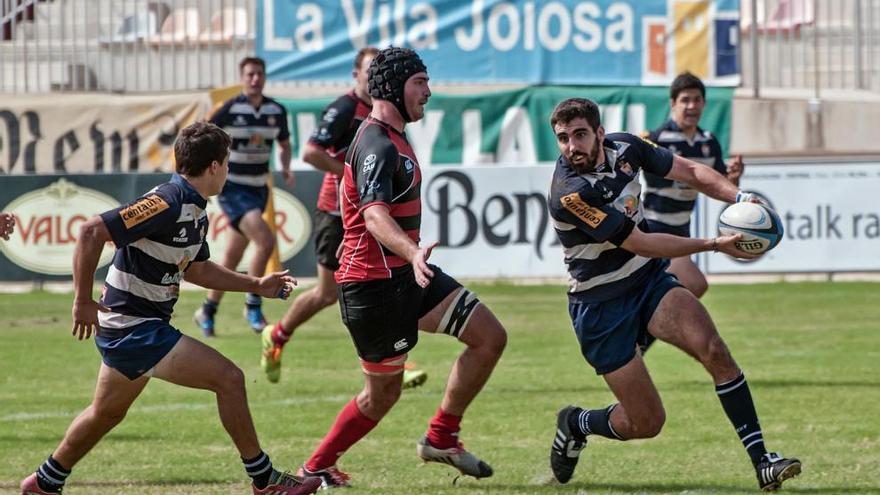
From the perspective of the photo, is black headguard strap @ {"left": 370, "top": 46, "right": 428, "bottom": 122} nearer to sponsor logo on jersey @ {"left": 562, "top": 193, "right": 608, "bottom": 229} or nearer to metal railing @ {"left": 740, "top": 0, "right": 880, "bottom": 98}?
sponsor logo on jersey @ {"left": 562, "top": 193, "right": 608, "bottom": 229}

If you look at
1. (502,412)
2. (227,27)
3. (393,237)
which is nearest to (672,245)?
(393,237)

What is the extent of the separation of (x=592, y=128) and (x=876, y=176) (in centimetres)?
1138

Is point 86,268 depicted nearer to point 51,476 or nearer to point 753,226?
point 51,476

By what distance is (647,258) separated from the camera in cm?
723

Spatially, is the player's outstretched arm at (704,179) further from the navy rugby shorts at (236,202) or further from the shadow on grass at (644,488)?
the navy rugby shorts at (236,202)

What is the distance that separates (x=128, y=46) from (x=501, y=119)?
17.4ft

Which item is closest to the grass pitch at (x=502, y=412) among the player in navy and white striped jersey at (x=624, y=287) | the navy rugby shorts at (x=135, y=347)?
the player in navy and white striped jersey at (x=624, y=287)

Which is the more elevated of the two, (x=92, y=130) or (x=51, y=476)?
(x=92, y=130)

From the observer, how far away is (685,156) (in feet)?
35.3

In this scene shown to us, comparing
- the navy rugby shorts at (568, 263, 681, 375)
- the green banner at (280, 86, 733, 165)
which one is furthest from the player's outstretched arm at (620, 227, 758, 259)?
the green banner at (280, 86, 733, 165)

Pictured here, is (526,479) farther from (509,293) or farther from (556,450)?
(509,293)

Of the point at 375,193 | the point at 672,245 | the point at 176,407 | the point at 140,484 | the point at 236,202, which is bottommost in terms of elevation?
the point at 176,407

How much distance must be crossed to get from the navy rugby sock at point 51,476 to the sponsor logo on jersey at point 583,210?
8.21 ft

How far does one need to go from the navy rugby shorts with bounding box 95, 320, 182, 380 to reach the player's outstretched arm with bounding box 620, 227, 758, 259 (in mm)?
2095
